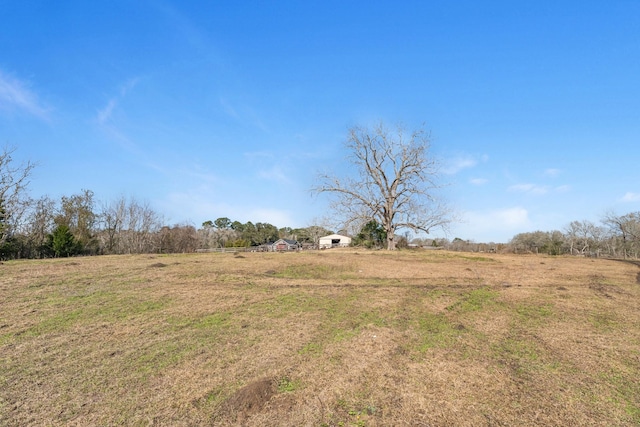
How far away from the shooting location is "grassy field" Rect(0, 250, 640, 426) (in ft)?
9.79

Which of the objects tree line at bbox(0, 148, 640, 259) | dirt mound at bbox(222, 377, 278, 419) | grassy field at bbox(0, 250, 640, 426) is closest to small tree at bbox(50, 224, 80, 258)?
tree line at bbox(0, 148, 640, 259)

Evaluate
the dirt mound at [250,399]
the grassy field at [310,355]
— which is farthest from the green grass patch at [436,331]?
the dirt mound at [250,399]

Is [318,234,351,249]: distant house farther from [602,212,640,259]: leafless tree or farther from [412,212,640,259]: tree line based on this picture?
[602,212,640,259]: leafless tree

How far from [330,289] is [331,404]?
18.1 ft

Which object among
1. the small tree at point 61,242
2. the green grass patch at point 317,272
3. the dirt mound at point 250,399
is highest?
the small tree at point 61,242

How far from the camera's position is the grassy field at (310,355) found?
2.98 metres

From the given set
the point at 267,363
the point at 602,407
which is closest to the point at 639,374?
the point at 602,407

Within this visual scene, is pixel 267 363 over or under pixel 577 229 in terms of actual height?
under

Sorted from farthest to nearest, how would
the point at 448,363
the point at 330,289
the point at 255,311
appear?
the point at 330,289, the point at 255,311, the point at 448,363

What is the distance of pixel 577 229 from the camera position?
5753 centimetres

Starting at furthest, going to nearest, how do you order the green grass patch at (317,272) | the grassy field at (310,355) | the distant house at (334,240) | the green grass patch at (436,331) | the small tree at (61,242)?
the distant house at (334,240) → the small tree at (61,242) → the green grass patch at (317,272) → the green grass patch at (436,331) → the grassy field at (310,355)

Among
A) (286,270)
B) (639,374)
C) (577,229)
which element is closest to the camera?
(639,374)

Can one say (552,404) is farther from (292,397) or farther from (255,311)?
(255,311)

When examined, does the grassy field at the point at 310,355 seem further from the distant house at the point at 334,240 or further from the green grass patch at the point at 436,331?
the distant house at the point at 334,240
